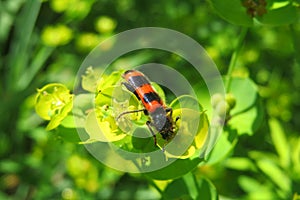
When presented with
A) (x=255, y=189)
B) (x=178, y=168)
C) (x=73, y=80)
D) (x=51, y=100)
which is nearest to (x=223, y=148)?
(x=178, y=168)

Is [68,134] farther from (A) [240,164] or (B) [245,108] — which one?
(A) [240,164]

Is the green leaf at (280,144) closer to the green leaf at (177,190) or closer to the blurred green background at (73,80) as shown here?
the blurred green background at (73,80)

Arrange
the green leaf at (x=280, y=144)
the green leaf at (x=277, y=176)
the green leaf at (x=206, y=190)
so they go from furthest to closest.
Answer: the green leaf at (x=280, y=144), the green leaf at (x=277, y=176), the green leaf at (x=206, y=190)

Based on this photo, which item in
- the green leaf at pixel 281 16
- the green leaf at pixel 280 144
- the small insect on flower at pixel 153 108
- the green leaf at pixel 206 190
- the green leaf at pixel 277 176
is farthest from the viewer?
the green leaf at pixel 280 144

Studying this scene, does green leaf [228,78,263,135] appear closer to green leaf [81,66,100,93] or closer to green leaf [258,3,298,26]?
green leaf [258,3,298,26]

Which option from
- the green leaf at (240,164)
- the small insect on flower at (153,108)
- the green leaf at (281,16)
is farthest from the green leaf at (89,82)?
the green leaf at (240,164)

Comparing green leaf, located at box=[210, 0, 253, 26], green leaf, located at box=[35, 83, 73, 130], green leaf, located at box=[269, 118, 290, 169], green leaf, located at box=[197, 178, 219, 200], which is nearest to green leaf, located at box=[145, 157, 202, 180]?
green leaf, located at box=[197, 178, 219, 200]

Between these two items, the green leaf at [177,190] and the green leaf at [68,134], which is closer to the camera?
the green leaf at [68,134]

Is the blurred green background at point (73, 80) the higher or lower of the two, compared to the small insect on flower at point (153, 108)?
lower
